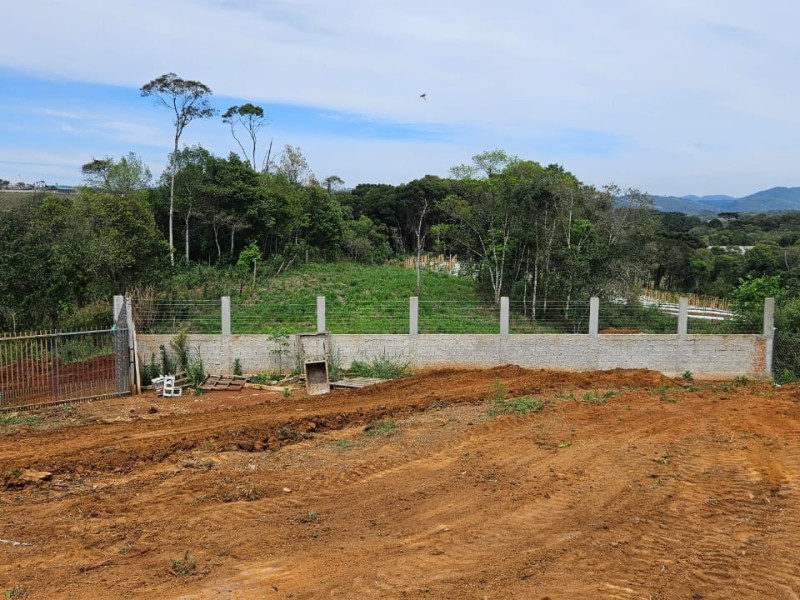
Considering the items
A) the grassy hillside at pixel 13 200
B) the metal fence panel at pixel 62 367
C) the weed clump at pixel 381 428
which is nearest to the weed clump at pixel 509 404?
the weed clump at pixel 381 428

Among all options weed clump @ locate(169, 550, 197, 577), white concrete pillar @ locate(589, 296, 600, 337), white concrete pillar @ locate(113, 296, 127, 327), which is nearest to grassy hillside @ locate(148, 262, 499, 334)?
white concrete pillar @ locate(113, 296, 127, 327)

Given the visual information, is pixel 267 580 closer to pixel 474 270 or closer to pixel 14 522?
pixel 14 522

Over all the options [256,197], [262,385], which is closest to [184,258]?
[256,197]

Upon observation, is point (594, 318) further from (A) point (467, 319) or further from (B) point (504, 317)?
(A) point (467, 319)

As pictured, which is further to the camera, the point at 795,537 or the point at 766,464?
the point at 766,464

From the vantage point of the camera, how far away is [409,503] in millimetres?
6023

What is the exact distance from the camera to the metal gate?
1045cm

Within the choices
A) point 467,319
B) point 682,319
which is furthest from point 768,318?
point 467,319

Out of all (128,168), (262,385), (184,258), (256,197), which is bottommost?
(262,385)

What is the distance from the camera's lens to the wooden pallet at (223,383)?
40.7 feet

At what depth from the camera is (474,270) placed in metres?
28.4

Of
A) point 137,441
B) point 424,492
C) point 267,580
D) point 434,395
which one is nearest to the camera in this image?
point 267,580

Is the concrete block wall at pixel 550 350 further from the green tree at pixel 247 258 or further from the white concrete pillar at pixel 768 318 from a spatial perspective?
the green tree at pixel 247 258

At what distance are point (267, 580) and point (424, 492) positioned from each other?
2.21 metres
